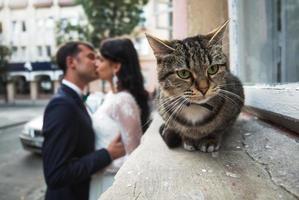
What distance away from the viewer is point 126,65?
3111mm

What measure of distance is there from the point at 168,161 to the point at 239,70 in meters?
1.01

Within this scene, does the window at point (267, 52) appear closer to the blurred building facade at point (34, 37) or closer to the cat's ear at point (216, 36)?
the cat's ear at point (216, 36)

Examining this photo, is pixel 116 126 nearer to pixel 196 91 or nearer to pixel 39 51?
pixel 196 91

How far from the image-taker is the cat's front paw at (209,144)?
58.6 inches

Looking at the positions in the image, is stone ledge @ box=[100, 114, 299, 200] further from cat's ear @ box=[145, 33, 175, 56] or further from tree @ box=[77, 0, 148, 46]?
→ tree @ box=[77, 0, 148, 46]

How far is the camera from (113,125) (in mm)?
2805

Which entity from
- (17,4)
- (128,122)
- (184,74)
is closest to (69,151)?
(128,122)

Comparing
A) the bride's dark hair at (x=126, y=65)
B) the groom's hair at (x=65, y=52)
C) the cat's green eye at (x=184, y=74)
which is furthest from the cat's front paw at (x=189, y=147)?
the groom's hair at (x=65, y=52)

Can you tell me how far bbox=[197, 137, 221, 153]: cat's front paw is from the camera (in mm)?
1488

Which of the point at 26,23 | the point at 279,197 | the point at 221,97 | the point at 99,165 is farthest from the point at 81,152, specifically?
the point at 26,23

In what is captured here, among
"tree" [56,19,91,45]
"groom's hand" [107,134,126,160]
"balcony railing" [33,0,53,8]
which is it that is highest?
"balcony railing" [33,0,53,8]

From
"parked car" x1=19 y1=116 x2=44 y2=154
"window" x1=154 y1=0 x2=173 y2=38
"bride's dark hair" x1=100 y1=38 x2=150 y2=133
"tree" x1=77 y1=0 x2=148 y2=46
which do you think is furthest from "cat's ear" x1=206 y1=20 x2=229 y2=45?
"tree" x1=77 y1=0 x2=148 y2=46

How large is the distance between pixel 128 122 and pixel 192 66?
4.40ft

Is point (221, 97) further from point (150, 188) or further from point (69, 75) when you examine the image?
point (69, 75)
